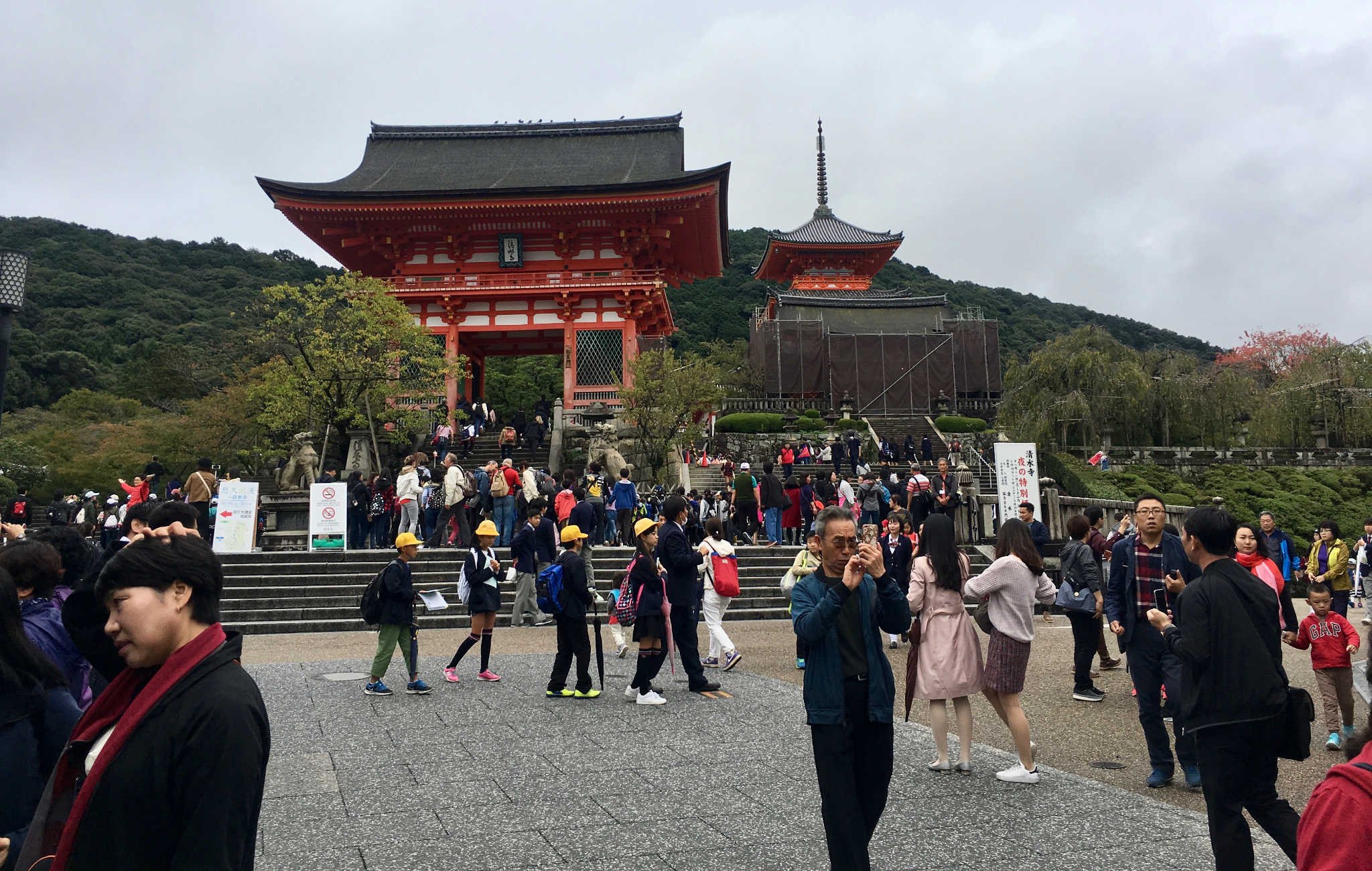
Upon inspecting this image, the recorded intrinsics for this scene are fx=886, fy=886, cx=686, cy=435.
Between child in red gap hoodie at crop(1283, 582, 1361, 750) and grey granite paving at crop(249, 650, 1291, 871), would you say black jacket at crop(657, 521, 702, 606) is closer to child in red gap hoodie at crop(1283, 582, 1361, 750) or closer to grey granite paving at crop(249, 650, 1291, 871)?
grey granite paving at crop(249, 650, 1291, 871)

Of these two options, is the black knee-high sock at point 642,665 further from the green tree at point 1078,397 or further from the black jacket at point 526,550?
the green tree at point 1078,397

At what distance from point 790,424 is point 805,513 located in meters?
14.1

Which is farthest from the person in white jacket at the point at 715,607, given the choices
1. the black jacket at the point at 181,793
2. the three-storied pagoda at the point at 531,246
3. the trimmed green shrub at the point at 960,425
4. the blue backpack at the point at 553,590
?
the trimmed green shrub at the point at 960,425

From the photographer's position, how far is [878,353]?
38.5m

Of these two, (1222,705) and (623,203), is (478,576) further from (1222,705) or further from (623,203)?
(623,203)

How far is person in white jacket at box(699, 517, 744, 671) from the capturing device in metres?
8.48

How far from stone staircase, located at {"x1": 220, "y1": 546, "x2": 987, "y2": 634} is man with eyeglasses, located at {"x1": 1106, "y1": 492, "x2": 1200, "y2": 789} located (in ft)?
25.9

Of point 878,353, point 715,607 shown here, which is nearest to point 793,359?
point 878,353

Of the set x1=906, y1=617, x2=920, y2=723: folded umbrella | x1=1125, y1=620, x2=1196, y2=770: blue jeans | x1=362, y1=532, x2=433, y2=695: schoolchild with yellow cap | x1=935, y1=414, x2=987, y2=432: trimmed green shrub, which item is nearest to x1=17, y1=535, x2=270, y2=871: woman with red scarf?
x1=906, y1=617, x2=920, y2=723: folded umbrella

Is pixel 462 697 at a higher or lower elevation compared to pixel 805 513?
lower

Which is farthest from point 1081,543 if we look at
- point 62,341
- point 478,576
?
point 62,341

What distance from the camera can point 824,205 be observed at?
175 ft

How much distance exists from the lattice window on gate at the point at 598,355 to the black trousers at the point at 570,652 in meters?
18.3

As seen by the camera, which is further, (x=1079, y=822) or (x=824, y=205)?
(x=824, y=205)
